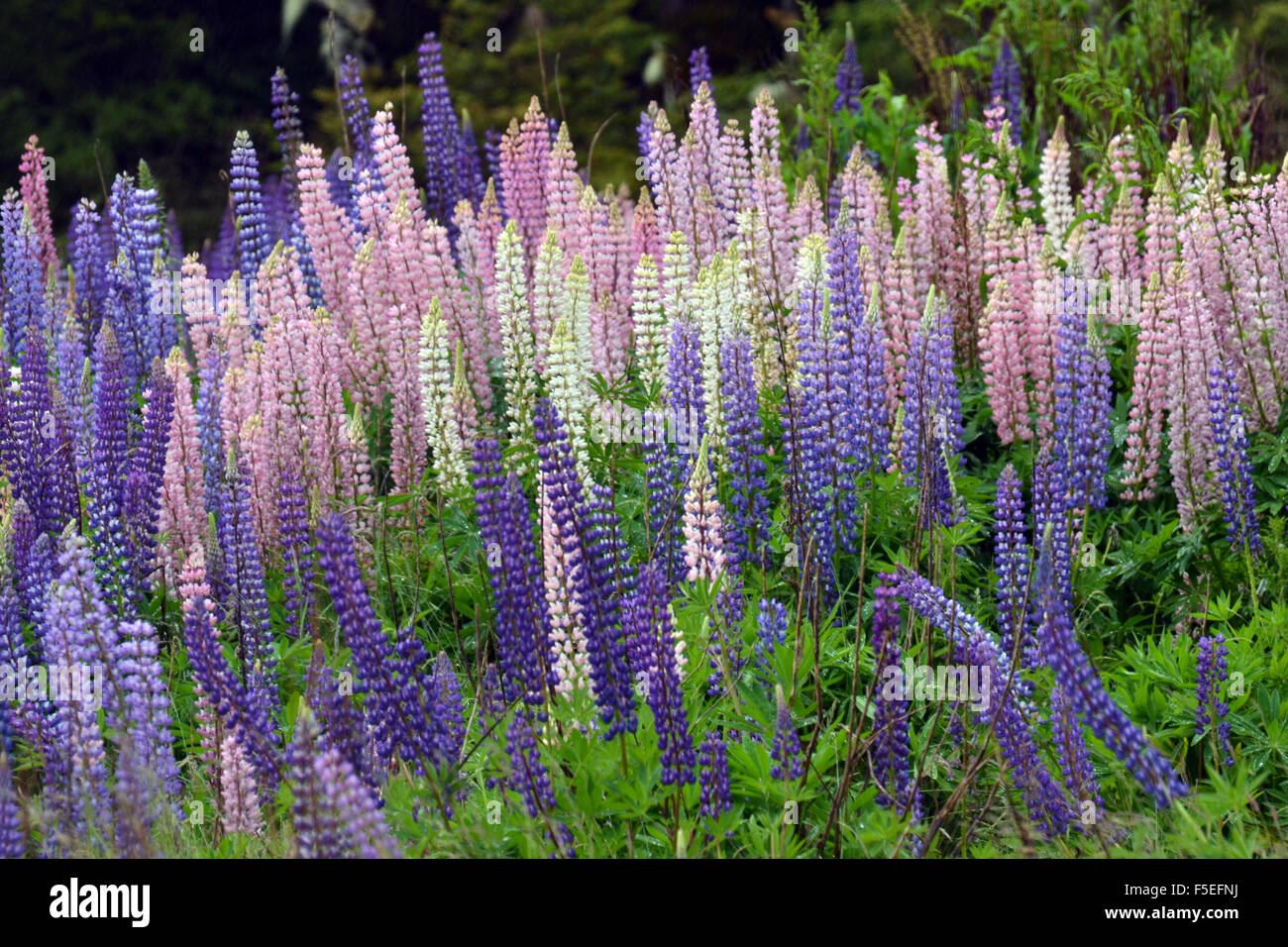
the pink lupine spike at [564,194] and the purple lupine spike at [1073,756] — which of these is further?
the pink lupine spike at [564,194]

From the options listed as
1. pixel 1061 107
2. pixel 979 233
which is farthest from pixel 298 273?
pixel 1061 107

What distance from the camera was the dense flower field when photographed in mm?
3869

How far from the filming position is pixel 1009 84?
9.45 meters

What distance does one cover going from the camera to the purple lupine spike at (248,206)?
741 cm

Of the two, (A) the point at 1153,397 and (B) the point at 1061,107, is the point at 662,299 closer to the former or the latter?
(A) the point at 1153,397

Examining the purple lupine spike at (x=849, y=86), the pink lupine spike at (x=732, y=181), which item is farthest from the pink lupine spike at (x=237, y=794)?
the purple lupine spike at (x=849, y=86)

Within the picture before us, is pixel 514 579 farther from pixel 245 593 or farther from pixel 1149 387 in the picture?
pixel 1149 387

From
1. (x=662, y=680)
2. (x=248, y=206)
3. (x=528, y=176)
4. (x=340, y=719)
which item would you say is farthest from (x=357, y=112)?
(x=662, y=680)

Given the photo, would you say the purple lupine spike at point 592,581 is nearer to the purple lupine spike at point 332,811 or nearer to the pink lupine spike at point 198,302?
the purple lupine spike at point 332,811

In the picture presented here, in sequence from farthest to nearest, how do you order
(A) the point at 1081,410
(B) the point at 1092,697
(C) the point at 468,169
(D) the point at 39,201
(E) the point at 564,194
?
(C) the point at 468,169, (D) the point at 39,201, (E) the point at 564,194, (A) the point at 1081,410, (B) the point at 1092,697

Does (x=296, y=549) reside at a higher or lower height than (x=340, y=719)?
higher

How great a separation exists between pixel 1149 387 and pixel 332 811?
13.6 ft

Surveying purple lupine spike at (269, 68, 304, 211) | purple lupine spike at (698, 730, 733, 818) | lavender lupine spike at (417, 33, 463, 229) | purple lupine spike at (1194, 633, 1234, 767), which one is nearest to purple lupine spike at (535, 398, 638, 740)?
purple lupine spike at (698, 730, 733, 818)

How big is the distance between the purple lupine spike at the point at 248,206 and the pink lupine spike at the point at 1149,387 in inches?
159
